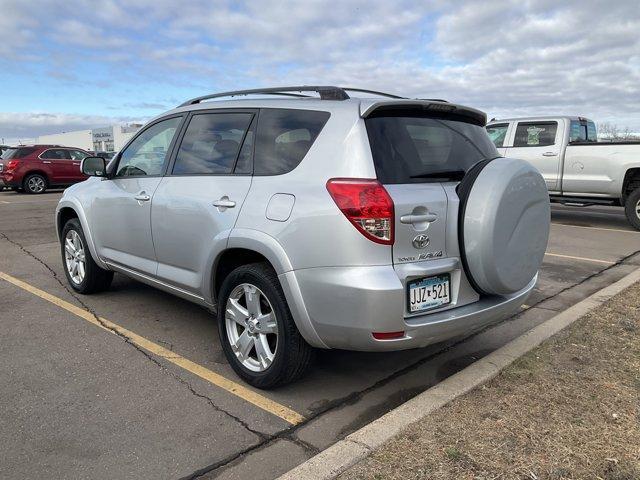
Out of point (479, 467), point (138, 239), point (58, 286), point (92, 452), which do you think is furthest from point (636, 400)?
point (58, 286)

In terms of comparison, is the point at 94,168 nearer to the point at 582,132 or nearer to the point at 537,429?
the point at 537,429

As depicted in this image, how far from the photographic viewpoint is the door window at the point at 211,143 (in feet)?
11.9

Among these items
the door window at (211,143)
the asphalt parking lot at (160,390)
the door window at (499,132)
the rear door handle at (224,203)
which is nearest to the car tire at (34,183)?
the asphalt parking lot at (160,390)

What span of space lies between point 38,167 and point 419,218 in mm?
18655

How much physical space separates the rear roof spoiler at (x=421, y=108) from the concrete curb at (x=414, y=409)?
5.38 ft

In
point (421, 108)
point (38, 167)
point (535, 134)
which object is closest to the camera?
point (421, 108)

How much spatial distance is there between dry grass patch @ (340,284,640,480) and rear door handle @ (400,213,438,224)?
1.05 meters

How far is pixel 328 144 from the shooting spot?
9.89 ft

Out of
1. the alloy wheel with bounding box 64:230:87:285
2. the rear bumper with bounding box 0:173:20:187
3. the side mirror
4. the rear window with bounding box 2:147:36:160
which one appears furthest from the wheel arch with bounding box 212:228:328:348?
the rear window with bounding box 2:147:36:160

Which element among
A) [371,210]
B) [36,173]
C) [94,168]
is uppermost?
[94,168]

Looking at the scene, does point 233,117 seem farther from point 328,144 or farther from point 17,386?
point 17,386

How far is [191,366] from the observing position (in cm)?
375

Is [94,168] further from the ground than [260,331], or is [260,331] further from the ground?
[94,168]

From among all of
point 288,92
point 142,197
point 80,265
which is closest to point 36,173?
point 80,265
